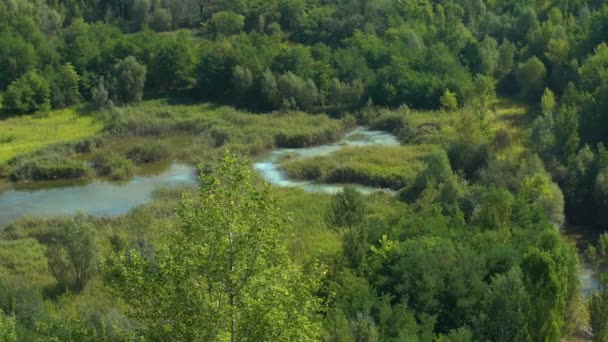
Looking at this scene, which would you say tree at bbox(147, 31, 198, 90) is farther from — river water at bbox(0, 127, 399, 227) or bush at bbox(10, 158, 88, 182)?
bush at bbox(10, 158, 88, 182)

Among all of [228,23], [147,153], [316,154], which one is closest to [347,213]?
[316,154]

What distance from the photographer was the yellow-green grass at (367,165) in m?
43.1

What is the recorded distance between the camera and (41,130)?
53906 mm

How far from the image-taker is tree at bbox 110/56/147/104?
59.8 m

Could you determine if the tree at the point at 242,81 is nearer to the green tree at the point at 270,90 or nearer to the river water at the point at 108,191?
the green tree at the point at 270,90

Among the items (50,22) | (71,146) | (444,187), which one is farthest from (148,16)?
(444,187)

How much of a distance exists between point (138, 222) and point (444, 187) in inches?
552

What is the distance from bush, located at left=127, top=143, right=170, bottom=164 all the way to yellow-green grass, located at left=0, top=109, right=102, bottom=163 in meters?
5.24

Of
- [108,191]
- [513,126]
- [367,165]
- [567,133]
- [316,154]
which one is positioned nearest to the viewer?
[567,133]

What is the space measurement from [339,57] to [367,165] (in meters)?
19.5

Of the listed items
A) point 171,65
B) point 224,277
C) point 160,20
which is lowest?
point 160,20

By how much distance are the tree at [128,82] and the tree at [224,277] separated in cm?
4742

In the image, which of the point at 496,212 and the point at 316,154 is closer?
the point at 496,212

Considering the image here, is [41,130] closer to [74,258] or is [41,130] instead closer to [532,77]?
[74,258]
